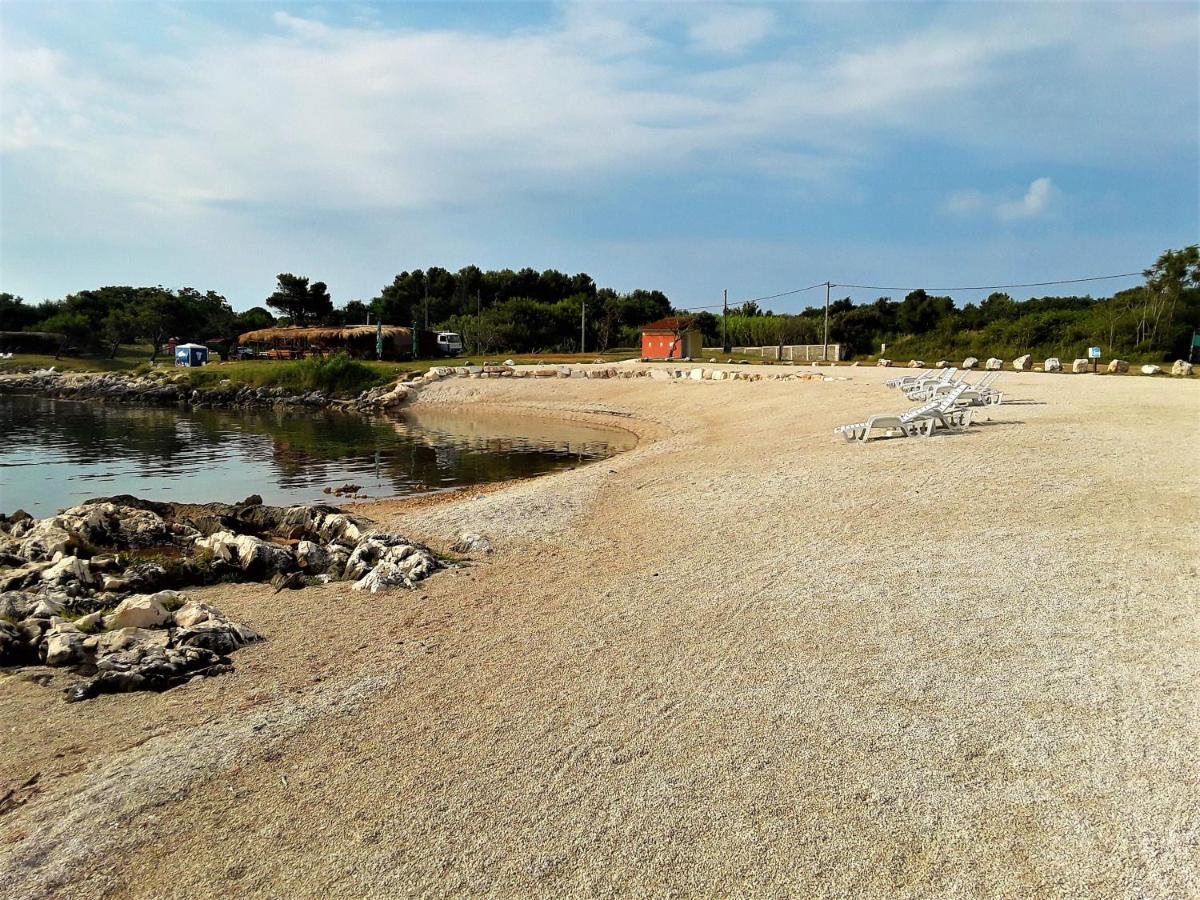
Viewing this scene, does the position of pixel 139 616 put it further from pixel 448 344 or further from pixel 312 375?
pixel 448 344

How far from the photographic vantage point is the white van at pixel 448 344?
207 ft

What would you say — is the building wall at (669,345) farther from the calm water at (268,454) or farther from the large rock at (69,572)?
the large rock at (69,572)

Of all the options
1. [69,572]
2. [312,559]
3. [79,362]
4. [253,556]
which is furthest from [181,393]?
[312,559]

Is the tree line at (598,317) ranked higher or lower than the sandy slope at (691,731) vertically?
higher

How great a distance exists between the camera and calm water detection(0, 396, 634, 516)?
17922 mm

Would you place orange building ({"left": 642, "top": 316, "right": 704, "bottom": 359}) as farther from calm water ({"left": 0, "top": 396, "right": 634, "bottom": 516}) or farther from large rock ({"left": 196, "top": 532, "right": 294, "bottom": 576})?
large rock ({"left": 196, "top": 532, "right": 294, "bottom": 576})

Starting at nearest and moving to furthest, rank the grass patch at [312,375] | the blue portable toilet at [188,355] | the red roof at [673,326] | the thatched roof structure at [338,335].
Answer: the grass patch at [312,375] → the red roof at [673,326] → the blue portable toilet at [188,355] → the thatched roof structure at [338,335]

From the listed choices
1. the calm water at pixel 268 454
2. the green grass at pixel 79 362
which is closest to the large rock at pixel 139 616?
the calm water at pixel 268 454

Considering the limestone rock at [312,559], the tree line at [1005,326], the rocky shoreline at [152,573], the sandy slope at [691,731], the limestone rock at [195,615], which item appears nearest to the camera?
the sandy slope at [691,731]

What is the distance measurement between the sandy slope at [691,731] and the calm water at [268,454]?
10878 mm

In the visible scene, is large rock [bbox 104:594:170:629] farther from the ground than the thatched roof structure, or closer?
closer

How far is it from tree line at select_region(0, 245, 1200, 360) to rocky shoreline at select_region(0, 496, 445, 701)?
42.4 meters

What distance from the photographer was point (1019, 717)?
4.52 metres

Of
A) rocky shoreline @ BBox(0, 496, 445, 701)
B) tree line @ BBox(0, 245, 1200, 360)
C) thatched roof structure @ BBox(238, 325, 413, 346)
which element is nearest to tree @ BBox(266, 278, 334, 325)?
tree line @ BBox(0, 245, 1200, 360)
